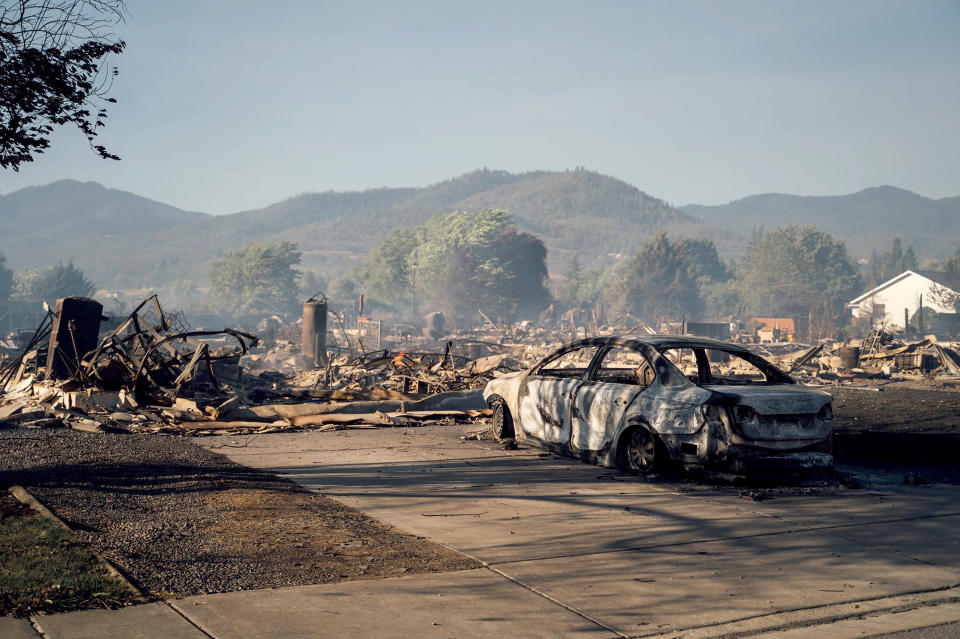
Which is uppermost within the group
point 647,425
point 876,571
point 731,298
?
point 731,298

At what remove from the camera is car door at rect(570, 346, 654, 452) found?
914cm

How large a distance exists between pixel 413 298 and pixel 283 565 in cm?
15174

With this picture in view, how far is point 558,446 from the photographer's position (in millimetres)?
10117

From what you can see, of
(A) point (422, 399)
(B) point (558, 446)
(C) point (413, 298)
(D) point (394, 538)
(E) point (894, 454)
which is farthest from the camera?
(C) point (413, 298)

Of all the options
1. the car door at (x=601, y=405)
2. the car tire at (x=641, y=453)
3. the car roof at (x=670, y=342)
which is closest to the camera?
the car tire at (x=641, y=453)

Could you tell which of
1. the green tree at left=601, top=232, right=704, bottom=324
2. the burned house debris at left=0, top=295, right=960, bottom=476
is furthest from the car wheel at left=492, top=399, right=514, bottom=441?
the green tree at left=601, top=232, right=704, bottom=324

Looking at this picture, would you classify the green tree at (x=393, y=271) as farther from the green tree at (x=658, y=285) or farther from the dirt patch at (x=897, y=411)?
the dirt patch at (x=897, y=411)

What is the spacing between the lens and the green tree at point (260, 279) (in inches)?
5950

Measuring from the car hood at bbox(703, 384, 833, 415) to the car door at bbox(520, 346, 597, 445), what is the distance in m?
1.90

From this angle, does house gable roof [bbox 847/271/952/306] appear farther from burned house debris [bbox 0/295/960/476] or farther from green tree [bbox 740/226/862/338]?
burned house debris [bbox 0/295/960/476]

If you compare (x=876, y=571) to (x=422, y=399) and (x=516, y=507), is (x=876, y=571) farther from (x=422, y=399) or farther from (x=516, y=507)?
(x=422, y=399)

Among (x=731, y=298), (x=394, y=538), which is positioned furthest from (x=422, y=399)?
(x=731, y=298)

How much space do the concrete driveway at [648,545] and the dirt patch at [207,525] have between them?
1.10ft

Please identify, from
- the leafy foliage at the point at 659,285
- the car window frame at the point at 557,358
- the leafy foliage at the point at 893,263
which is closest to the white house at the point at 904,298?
the leafy foliage at the point at 659,285
